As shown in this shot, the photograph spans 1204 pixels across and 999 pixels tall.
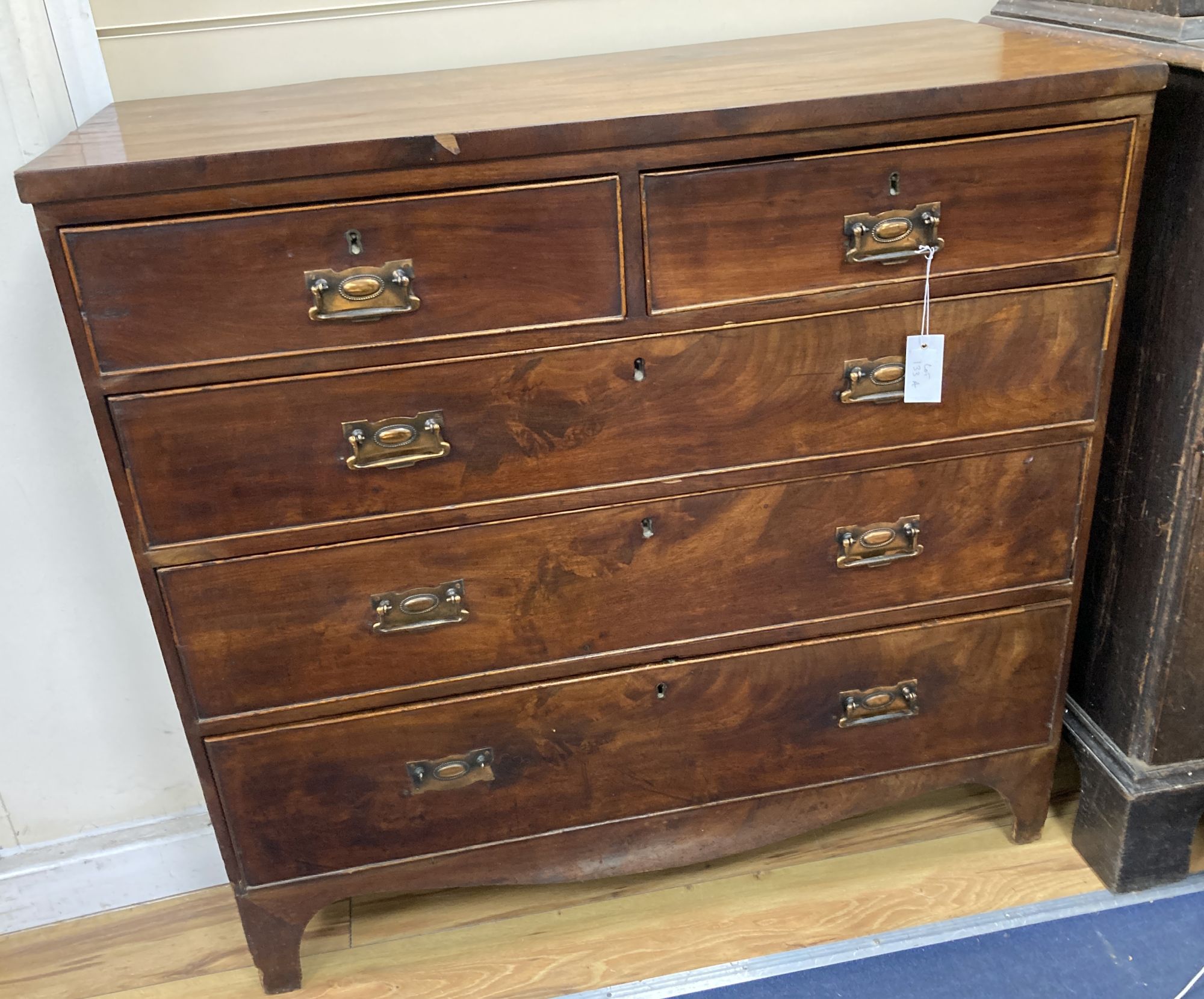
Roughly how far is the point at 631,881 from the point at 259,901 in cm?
57

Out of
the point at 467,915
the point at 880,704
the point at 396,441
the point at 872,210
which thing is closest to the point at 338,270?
the point at 396,441

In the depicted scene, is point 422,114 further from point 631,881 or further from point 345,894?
point 631,881

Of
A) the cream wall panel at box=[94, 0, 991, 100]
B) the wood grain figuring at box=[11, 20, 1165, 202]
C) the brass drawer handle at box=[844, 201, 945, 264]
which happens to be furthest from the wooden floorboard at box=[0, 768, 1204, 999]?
the cream wall panel at box=[94, 0, 991, 100]

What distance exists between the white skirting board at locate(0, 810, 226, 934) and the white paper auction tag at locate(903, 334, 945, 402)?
127 centimetres

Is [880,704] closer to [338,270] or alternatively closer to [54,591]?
[338,270]

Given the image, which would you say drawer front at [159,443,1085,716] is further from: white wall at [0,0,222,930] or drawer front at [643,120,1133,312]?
white wall at [0,0,222,930]

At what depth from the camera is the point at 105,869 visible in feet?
5.60

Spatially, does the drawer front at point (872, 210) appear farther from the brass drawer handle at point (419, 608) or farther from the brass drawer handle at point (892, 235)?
the brass drawer handle at point (419, 608)

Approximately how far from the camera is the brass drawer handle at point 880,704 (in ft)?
4.87

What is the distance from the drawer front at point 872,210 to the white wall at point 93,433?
582 millimetres

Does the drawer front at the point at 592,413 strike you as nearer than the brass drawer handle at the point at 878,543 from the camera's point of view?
Yes

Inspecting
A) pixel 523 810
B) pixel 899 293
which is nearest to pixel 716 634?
pixel 523 810

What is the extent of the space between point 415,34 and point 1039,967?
62.8 inches

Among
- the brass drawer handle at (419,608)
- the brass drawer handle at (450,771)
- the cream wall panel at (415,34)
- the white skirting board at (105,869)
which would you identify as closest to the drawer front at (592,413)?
the brass drawer handle at (419,608)
